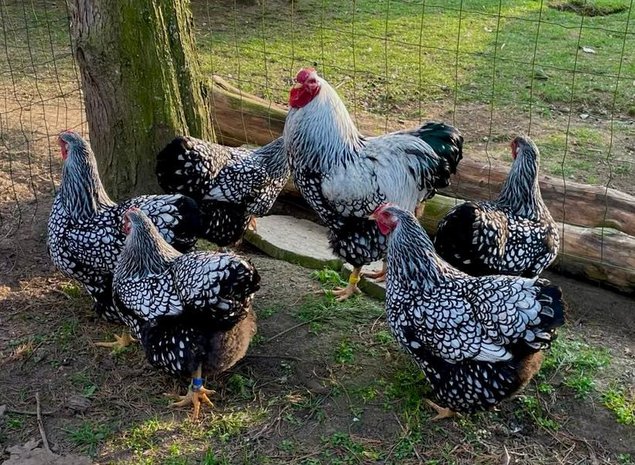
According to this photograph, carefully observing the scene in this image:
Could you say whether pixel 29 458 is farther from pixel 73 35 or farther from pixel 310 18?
pixel 310 18

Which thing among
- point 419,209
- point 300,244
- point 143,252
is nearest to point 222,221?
point 300,244

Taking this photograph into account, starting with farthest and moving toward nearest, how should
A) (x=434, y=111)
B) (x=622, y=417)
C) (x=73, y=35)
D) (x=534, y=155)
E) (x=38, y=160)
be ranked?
1. (x=434, y=111)
2. (x=38, y=160)
3. (x=73, y=35)
4. (x=534, y=155)
5. (x=622, y=417)

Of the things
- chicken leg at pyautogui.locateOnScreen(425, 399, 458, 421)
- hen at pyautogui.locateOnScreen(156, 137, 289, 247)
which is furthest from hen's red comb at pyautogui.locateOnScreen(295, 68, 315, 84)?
chicken leg at pyautogui.locateOnScreen(425, 399, 458, 421)

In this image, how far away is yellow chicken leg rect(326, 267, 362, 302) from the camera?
15.6 ft

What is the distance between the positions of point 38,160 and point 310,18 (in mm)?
6337

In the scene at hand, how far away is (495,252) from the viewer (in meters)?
4.01

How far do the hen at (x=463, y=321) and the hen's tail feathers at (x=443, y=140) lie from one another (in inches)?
47.9

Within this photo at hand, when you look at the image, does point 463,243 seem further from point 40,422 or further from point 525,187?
point 40,422

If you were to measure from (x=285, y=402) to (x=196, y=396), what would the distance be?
0.47 m

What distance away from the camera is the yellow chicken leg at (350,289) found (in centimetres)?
475

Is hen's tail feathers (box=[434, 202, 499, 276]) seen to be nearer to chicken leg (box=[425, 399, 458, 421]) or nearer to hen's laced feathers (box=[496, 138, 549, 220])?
hen's laced feathers (box=[496, 138, 549, 220])

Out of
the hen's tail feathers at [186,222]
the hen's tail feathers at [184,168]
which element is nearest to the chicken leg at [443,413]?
the hen's tail feathers at [186,222]

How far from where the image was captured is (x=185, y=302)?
3.53 m

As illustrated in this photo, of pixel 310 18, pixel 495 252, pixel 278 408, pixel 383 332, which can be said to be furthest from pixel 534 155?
pixel 310 18
